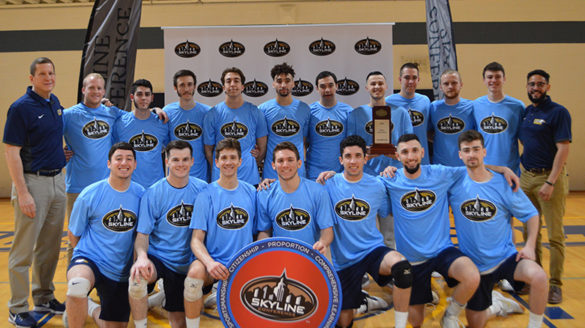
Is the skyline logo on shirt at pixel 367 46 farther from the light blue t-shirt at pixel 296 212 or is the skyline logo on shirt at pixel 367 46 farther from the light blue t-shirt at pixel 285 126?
the light blue t-shirt at pixel 296 212

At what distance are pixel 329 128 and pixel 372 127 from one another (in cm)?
47

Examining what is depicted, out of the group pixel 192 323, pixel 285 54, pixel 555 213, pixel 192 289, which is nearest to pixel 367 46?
pixel 285 54

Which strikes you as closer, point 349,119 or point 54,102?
point 54,102

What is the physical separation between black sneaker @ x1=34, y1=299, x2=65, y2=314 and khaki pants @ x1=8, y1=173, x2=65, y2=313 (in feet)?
0.13

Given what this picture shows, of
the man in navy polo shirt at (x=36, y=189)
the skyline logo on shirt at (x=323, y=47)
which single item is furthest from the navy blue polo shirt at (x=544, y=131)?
the man in navy polo shirt at (x=36, y=189)

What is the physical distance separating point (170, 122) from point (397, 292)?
9.85 feet

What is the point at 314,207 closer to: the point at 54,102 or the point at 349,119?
the point at 349,119

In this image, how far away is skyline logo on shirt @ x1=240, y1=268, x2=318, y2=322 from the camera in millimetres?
3105

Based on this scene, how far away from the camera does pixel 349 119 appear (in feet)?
15.3

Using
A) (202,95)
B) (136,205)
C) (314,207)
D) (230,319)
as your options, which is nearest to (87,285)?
(136,205)

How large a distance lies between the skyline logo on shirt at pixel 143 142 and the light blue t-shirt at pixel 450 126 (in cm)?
315

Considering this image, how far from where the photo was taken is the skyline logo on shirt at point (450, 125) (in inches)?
187

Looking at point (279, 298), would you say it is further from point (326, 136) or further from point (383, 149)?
point (326, 136)

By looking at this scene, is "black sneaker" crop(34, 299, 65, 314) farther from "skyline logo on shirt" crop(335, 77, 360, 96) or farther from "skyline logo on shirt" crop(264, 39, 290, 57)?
"skyline logo on shirt" crop(335, 77, 360, 96)
